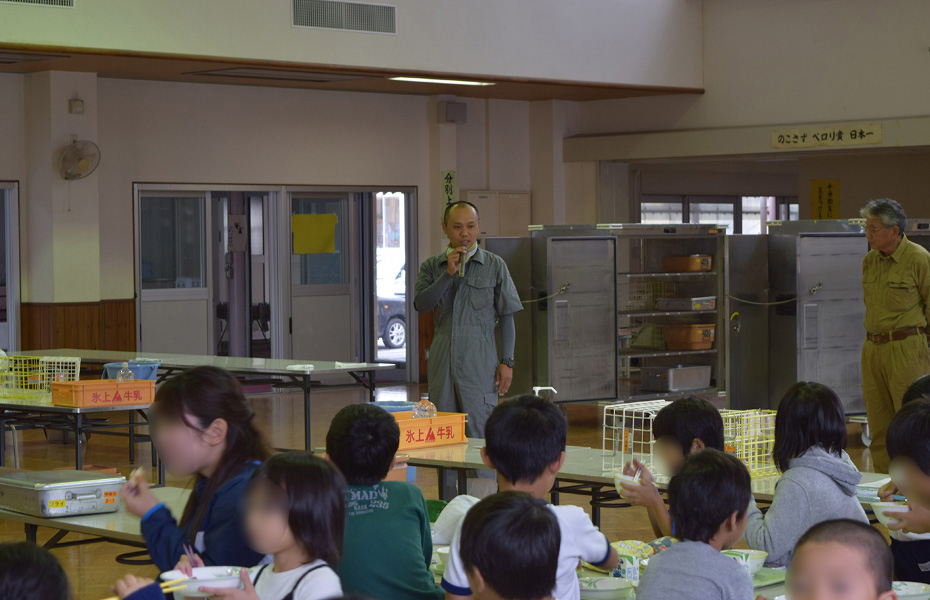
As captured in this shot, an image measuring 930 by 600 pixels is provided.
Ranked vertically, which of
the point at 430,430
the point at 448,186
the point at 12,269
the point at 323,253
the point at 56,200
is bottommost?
the point at 430,430

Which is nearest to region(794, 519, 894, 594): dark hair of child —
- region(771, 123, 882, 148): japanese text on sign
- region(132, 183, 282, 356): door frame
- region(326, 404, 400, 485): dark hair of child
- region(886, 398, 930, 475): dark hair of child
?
region(886, 398, 930, 475): dark hair of child

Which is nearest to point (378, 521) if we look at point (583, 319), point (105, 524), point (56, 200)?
point (105, 524)

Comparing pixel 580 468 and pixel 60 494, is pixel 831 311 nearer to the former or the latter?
pixel 580 468

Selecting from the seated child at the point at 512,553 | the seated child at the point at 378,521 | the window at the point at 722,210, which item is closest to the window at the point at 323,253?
the window at the point at 722,210

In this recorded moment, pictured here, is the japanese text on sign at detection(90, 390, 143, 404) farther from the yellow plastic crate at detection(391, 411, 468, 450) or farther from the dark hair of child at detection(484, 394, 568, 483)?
the dark hair of child at detection(484, 394, 568, 483)

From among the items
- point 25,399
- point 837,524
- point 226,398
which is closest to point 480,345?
point 25,399

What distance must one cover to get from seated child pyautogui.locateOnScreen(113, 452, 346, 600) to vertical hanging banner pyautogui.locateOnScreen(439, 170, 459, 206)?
9.79 m

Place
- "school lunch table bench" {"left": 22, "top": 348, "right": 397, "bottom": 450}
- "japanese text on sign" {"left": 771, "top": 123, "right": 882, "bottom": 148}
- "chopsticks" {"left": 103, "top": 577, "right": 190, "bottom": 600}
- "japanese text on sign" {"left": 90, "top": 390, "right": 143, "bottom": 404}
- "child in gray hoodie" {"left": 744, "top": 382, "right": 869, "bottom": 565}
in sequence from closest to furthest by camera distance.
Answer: "chopsticks" {"left": 103, "top": 577, "right": 190, "bottom": 600} < "child in gray hoodie" {"left": 744, "top": 382, "right": 869, "bottom": 565} < "japanese text on sign" {"left": 90, "top": 390, "right": 143, "bottom": 404} < "school lunch table bench" {"left": 22, "top": 348, "right": 397, "bottom": 450} < "japanese text on sign" {"left": 771, "top": 123, "right": 882, "bottom": 148}

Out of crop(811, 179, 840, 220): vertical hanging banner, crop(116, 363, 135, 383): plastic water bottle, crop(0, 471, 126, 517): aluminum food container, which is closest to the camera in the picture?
crop(0, 471, 126, 517): aluminum food container

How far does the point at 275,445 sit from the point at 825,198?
832cm

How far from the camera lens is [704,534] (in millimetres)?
2283

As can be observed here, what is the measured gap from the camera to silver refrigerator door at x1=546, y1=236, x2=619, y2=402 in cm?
863

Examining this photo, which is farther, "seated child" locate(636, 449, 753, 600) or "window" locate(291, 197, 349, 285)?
"window" locate(291, 197, 349, 285)

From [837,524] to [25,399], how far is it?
5.32 m
